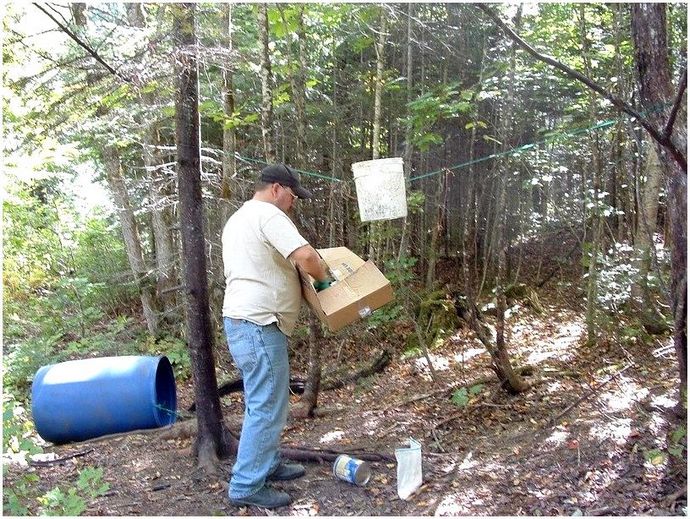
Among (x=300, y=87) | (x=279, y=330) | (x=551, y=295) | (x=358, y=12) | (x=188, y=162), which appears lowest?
(x=551, y=295)

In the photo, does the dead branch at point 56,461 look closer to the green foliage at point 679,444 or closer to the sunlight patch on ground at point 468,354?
the green foliage at point 679,444

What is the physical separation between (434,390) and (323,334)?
9.81ft

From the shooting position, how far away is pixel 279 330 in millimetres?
3338

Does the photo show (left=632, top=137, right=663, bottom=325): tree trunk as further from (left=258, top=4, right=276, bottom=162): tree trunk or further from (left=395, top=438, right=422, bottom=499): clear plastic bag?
(left=258, top=4, right=276, bottom=162): tree trunk

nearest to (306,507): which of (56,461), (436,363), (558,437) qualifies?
(558,437)

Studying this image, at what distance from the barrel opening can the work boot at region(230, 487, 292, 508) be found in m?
1.70

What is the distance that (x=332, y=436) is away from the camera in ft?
14.8

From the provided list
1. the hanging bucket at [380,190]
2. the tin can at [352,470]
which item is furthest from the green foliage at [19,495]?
the hanging bucket at [380,190]

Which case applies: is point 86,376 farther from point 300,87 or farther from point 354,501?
point 300,87

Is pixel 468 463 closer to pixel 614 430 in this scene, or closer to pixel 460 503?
pixel 460 503

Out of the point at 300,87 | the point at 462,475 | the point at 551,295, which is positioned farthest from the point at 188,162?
Answer: the point at 551,295

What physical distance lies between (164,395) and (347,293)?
248 centimetres

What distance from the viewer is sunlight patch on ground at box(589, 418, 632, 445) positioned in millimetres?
3582


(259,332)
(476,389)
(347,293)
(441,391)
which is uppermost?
(347,293)
